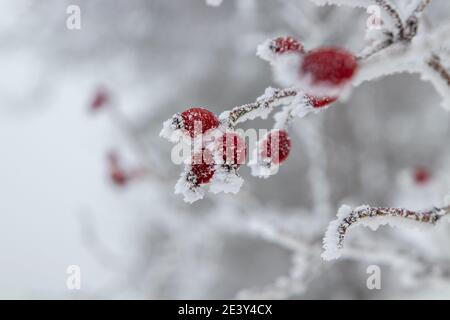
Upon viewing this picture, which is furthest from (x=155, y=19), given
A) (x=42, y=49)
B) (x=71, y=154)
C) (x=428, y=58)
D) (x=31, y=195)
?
(x=31, y=195)

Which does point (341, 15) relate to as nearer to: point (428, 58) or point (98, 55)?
point (428, 58)

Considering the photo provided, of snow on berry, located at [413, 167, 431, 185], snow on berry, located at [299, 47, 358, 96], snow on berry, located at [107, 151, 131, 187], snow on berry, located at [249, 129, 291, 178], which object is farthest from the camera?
snow on berry, located at [107, 151, 131, 187]

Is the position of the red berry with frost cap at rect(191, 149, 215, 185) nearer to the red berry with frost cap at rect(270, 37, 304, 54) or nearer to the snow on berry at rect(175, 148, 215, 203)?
the snow on berry at rect(175, 148, 215, 203)

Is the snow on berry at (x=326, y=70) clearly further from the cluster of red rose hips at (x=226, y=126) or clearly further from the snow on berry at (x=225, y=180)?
the snow on berry at (x=225, y=180)

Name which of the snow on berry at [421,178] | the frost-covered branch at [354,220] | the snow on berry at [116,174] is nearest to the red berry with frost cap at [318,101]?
the frost-covered branch at [354,220]

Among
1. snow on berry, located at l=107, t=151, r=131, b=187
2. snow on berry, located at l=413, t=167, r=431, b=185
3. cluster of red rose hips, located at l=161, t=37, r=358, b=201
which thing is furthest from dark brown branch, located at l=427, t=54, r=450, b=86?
snow on berry, located at l=107, t=151, r=131, b=187
